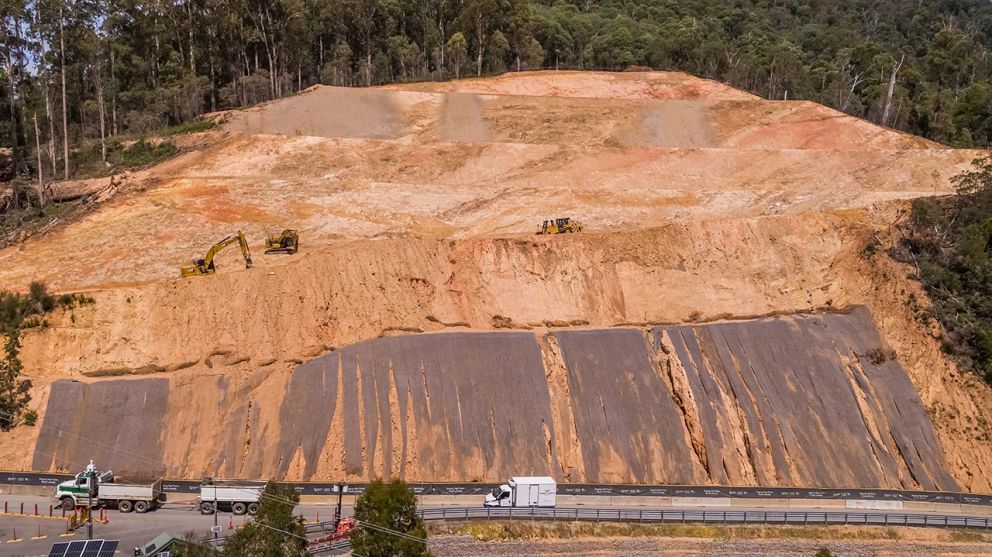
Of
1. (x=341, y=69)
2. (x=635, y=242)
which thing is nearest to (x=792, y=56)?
(x=341, y=69)

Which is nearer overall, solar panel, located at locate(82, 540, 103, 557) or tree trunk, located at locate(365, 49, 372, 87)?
solar panel, located at locate(82, 540, 103, 557)

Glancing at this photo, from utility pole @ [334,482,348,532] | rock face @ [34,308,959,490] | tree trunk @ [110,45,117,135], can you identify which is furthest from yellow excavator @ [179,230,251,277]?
tree trunk @ [110,45,117,135]

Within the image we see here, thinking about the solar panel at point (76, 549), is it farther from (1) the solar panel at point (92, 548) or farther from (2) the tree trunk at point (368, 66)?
(2) the tree trunk at point (368, 66)

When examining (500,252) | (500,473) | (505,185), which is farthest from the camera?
(505,185)

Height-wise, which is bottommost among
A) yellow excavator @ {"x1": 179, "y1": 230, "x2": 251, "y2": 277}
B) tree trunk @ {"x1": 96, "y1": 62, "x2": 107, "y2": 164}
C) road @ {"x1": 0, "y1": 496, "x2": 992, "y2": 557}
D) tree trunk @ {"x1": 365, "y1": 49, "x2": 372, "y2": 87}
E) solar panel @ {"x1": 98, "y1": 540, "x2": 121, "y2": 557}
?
road @ {"x1": 0, "y1": 496, "x2": 992, "y2": 557}

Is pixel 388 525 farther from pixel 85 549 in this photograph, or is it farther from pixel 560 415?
pixel 560 415

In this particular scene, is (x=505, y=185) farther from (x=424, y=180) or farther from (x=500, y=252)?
(x=500, y=252)

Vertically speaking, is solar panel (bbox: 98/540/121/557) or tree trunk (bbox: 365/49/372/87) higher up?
tree trunk (bbox: 365/49/372/87)

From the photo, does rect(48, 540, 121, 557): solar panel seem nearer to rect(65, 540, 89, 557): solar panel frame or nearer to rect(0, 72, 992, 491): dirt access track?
rect(65, 540, 89, 557): solar panel frame
